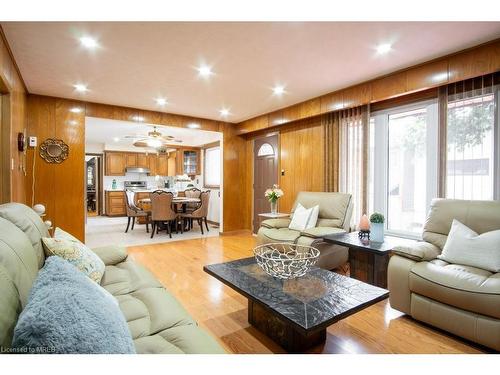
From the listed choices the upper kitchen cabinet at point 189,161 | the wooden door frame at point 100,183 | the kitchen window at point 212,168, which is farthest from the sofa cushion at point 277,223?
the wooden door frame at point 100,183

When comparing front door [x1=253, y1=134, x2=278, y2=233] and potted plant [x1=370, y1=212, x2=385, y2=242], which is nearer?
potted plant [x1=370, y1=212, x2=385, y2=242]

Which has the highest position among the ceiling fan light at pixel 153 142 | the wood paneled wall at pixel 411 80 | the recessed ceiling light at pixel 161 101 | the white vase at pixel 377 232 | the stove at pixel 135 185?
the recessed ceiling light at pixel 161 101

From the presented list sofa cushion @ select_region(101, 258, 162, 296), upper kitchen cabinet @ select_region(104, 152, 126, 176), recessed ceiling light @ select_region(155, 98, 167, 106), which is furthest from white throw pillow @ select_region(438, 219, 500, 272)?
upper kitchen cabinet @ select_region(104, 152, 126, 176)

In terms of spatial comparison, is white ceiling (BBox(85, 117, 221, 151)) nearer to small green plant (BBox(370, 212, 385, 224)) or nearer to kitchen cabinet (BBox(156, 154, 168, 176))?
kitchen cabinet (BBox(156, 154, 168, 176))

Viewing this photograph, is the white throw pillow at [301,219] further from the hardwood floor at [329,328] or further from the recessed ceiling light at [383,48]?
the recessed ceiling light at [383,48]

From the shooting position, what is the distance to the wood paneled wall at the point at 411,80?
256 cm

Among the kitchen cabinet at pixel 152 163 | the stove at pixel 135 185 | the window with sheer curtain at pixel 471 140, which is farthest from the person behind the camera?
the kitchen cabinet at pixel 152 163

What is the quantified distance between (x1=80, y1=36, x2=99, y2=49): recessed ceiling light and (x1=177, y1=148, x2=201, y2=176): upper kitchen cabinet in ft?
19.2

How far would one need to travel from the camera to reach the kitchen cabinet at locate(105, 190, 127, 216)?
28.4 feet

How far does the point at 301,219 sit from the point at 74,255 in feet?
9.43

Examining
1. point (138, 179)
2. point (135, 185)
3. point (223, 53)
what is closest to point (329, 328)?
point (223, 53)

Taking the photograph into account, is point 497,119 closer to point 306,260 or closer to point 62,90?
point 306,260

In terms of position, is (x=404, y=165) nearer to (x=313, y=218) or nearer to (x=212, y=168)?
(x=313, y=218)

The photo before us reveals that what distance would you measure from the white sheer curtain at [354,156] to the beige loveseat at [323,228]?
207 millimetres
